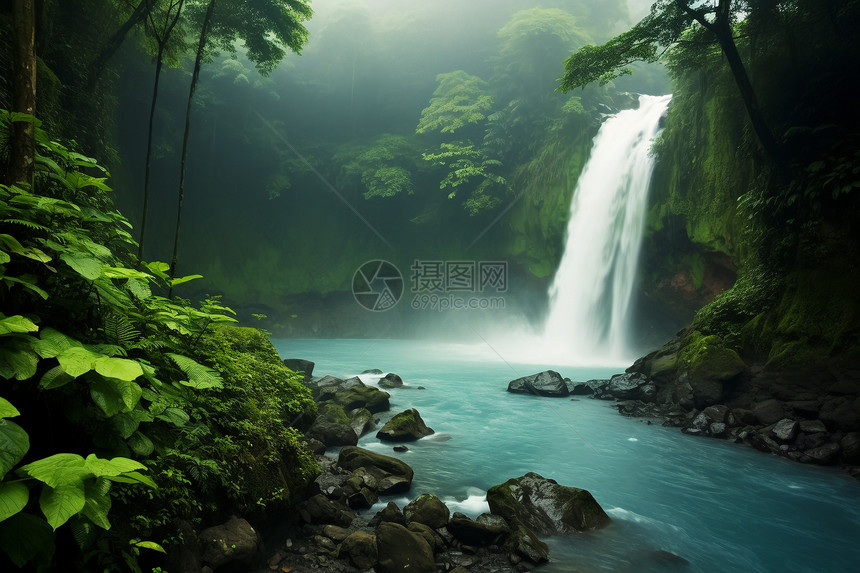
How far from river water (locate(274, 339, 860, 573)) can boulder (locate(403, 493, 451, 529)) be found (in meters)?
0.71

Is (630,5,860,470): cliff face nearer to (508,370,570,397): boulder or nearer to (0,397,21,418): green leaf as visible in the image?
(508,370,570,397): boulder

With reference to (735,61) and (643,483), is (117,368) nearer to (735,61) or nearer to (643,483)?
(643,483)

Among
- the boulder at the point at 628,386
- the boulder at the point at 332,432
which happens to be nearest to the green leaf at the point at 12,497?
the boulder at the point at 332,432

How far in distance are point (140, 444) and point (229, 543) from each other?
122cm

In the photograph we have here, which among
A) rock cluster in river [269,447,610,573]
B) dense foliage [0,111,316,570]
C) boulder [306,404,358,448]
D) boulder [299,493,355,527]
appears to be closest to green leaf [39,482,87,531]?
dense foliage [0,111,316,570]

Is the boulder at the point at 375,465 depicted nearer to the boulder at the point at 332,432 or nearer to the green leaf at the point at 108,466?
the boulder at the point at 332,432

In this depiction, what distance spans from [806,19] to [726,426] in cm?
803

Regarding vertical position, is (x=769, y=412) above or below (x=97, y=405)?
below

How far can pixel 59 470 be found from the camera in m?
1.56

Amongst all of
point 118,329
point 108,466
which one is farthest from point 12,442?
point 118,329

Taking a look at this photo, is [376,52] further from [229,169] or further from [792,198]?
[792,198]

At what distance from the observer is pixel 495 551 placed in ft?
12.7

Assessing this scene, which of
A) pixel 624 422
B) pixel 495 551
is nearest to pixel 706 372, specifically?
pixel 624 422

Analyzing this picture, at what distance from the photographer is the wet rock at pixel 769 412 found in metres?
7.14
